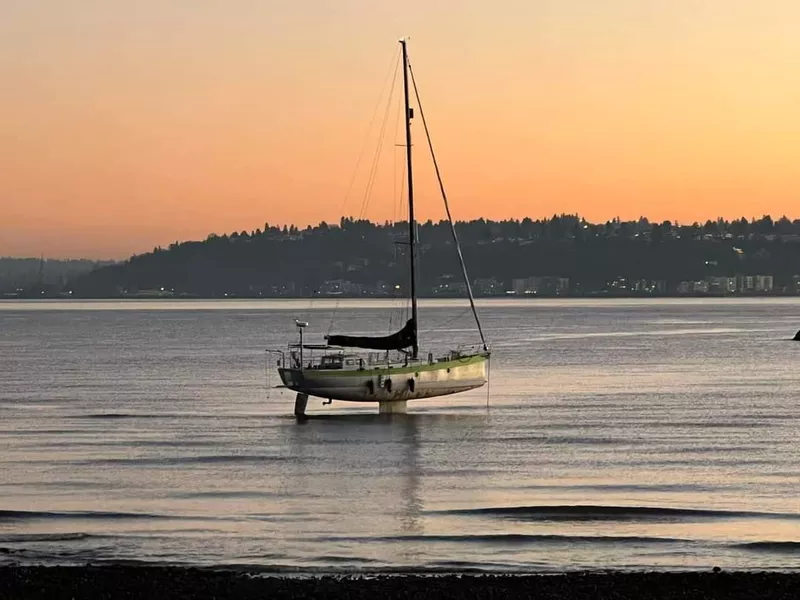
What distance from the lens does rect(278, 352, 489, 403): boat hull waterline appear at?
5206cm

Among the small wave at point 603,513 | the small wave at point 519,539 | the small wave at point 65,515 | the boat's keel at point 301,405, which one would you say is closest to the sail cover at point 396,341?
the boat's keel at point 301,405

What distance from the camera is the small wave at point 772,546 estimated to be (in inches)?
971

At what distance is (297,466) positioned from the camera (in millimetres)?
39250

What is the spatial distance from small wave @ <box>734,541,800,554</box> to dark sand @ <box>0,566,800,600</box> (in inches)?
142

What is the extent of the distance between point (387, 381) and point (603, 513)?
77.3ft

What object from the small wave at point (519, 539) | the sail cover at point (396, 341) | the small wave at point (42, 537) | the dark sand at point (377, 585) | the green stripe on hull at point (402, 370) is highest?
the sail cover at point (396, 341)

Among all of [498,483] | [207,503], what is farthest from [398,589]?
[498,483]

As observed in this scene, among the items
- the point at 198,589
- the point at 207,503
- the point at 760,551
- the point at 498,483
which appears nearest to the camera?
the point at 198,589

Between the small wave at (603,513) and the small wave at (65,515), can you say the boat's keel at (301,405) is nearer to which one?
the small wave at (603,513)

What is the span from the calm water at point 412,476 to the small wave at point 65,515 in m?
0.08

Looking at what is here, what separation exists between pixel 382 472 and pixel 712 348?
86.1 meters

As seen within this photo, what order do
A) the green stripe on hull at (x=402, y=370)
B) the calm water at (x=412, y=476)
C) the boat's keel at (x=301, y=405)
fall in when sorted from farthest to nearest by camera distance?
the boat's keel at (x=301, y=405) → the green stripe on hull at (x=402, y=370) → the calm water at (x=412, y=476)

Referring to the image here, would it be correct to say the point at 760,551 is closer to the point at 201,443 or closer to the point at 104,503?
the point at 104,503

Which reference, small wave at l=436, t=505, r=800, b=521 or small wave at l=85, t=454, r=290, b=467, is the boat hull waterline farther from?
small wave at l=436, t=505, r=800, b=521
